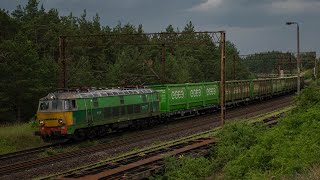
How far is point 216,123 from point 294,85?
147 ft

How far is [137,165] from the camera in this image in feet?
→ 55.5

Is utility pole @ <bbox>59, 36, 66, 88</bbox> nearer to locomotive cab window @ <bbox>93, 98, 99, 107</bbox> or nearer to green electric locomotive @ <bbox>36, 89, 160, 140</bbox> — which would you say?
green electric locomotive @ <bbox>36, 89, 160, 140</bbox>

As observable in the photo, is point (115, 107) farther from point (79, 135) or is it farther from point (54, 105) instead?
point (54, 105)

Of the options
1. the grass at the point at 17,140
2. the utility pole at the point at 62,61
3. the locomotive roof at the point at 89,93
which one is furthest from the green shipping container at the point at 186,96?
the grass at the point at 17,140

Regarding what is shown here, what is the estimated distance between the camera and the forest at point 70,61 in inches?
1660

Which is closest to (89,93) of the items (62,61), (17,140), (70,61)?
(62,61)

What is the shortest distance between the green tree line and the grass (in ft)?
27.2

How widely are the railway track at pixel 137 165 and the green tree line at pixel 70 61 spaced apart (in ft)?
38.1

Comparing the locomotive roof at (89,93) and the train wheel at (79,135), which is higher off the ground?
the locomotive roof at (89,93)

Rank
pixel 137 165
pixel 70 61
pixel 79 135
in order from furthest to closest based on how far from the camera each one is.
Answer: pixel 70 61
pixel 79 135
pixel 137 165

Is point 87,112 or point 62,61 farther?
point 62,61

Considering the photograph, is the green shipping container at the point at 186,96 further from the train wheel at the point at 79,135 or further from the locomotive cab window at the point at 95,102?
the train wheel at the point at 79,135

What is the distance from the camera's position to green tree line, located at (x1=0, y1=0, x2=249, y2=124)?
42.1 metres

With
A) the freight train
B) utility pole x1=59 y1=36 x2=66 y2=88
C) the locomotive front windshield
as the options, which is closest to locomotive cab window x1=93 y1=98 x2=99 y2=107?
the freight train
